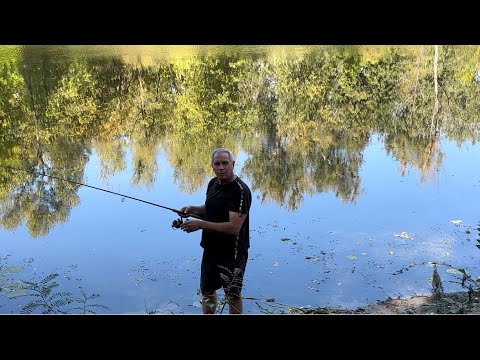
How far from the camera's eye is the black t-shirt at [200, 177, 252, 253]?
215 centimetres

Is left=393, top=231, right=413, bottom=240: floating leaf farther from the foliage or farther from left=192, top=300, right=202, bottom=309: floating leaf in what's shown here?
left=192, top=300, right=202, bottom=309: floating leaf

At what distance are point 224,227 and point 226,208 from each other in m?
0.08

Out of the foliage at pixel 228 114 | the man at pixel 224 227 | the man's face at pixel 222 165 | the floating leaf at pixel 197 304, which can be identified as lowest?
the floating leaf at pixel 197 304

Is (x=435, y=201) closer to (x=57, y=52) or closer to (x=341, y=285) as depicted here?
(x=341, y=285)

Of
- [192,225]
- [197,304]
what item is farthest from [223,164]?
[197,304]

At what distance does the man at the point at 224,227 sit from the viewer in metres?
2.14

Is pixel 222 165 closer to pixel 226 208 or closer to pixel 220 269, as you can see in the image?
pixel 226 208

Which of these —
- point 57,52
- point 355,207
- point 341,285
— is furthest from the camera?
point 57,52

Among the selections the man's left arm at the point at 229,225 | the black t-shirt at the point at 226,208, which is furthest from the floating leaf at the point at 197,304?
the man's left arm at the point at 229,225

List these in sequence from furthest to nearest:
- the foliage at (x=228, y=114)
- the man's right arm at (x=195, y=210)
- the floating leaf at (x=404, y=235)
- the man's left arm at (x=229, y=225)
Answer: the foliage at (x=228, y=114) → the floating leaf at (x=404, y=235) → the man's right arm at (x=195, y=210) → the man's left arm at (x=229, y=225)

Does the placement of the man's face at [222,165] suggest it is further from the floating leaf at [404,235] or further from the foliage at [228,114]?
the foliage at [228,114]

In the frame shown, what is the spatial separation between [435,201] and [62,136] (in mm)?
6826

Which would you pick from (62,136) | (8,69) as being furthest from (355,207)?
(8,69)
